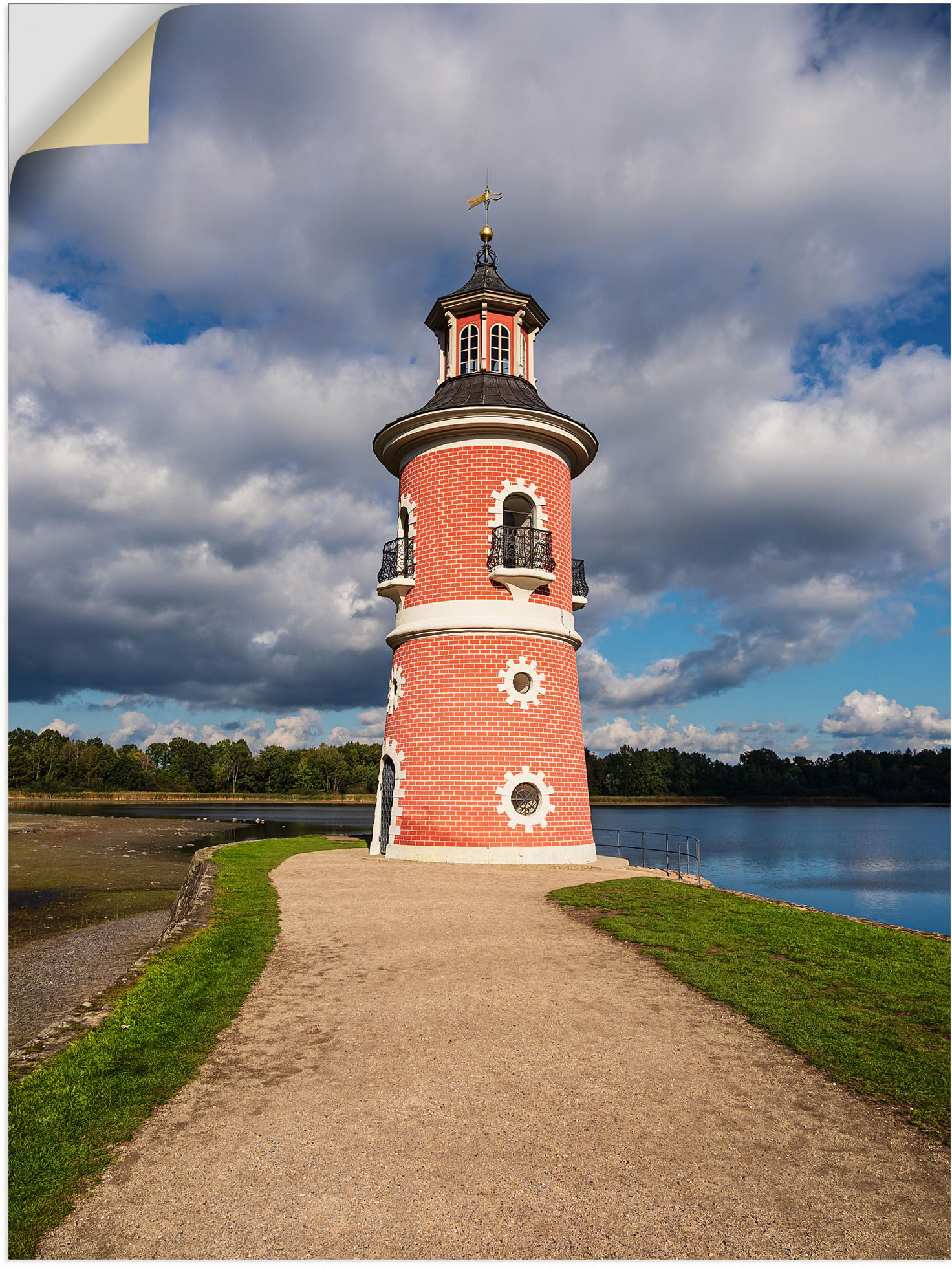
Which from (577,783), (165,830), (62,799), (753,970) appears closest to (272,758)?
(62,799)

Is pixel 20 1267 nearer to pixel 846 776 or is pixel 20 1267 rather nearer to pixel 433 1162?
pixel 433 1162

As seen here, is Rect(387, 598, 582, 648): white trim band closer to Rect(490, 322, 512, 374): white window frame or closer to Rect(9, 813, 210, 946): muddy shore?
Rect(490, 322, 512, 374): white window frame

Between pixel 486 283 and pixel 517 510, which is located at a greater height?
pixel 486 283

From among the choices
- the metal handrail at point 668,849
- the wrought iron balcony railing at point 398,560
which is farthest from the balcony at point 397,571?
the metal handrail at point 668,849

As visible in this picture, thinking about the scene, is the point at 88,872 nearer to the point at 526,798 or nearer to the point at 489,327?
the point at 526,798

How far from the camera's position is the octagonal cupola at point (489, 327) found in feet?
62.3

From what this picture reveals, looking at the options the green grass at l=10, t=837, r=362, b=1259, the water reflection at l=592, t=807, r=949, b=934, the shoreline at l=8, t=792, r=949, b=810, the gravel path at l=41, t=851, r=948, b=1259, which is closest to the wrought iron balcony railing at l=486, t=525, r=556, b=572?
the green grass at l=10, t=837, r=362, b=1259

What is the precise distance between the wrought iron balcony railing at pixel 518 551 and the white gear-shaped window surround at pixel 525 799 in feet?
14.3

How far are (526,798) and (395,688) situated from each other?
13.0ft

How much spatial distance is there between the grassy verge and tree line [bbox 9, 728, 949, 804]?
291ft

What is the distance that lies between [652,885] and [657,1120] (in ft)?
28.5

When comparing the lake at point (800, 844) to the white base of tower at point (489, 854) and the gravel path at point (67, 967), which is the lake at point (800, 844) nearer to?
the white base of tower at point (489, 854)

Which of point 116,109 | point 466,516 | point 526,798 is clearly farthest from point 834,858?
point 116,109

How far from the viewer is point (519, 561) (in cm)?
1634
